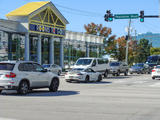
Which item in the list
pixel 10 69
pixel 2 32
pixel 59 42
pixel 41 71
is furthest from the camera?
pixel 59 42

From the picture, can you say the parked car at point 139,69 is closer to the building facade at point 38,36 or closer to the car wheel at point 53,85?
the building facade at point 38,36

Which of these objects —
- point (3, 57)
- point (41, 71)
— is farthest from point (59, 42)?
point (41, 71)

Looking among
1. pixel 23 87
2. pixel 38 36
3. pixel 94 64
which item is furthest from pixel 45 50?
pixel 23 87

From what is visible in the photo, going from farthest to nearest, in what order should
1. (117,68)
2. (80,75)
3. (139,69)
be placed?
(139,69)
(117,68)
(80,75)

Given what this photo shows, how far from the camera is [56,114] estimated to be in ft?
34.4

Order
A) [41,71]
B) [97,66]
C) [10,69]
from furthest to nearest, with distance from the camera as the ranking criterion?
[97,66] < [41,71] < [10,69]

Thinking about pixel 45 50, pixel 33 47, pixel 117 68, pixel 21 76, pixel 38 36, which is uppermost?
pixel 38 36

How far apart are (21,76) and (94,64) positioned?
18316mm

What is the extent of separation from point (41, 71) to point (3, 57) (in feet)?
84.4

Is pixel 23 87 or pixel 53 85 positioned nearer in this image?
pixel 23 87

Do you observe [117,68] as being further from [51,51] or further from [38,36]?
[51,51]

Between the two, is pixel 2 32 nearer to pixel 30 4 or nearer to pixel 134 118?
pixel 30 4

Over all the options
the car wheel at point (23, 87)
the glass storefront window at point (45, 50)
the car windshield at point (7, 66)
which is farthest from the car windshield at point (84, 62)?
the car windshield at point (7, 66)

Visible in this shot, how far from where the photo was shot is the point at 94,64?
3409 centimetres
